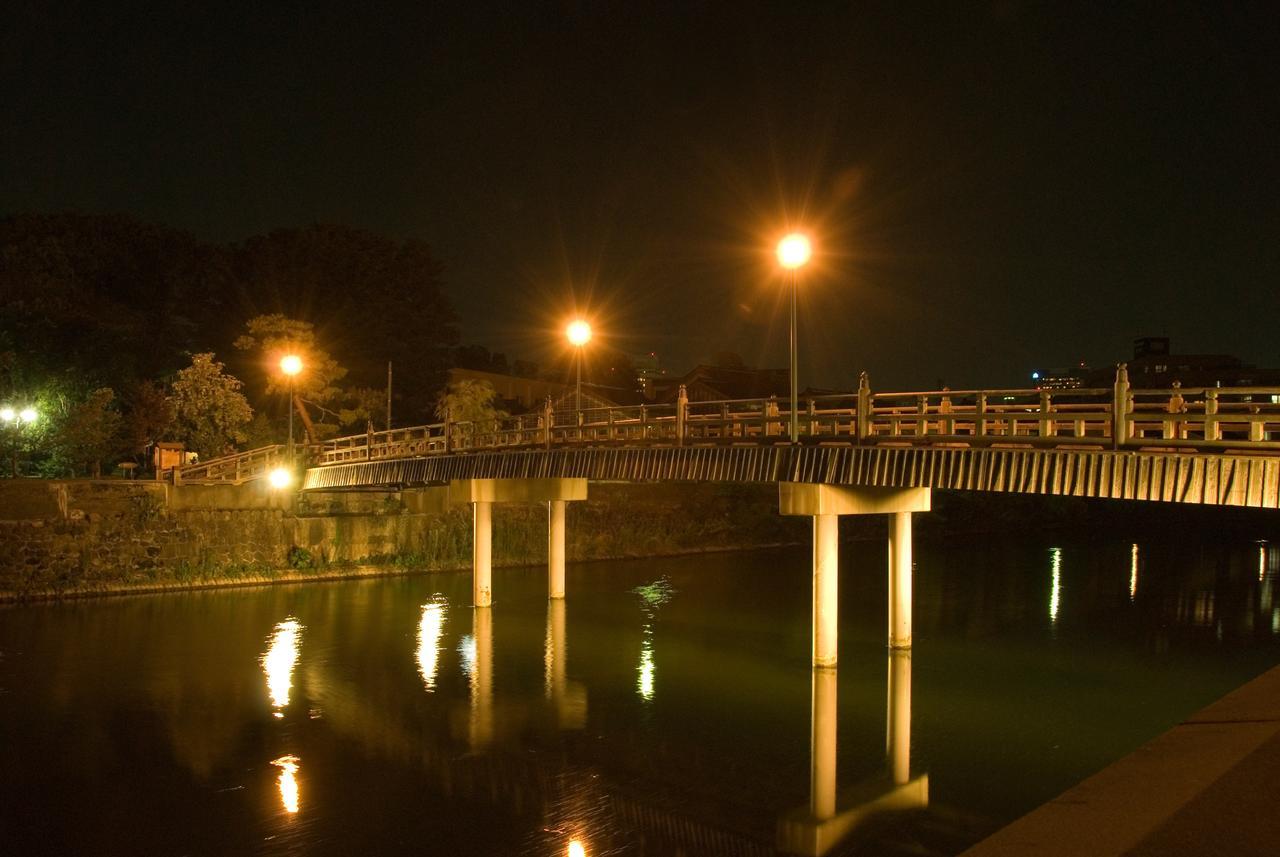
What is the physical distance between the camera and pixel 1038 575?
154ft

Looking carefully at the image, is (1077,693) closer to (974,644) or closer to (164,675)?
(974,644)

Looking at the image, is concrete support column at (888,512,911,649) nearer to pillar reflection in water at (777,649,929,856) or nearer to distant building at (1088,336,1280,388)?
pillar reflection in water at (777,649,929,856)

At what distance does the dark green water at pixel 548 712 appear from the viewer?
15.3 m

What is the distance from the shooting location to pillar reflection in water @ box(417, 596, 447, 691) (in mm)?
25953

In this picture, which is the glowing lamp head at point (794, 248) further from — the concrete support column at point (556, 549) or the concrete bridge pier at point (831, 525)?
the concrete support column at point (556, 549)

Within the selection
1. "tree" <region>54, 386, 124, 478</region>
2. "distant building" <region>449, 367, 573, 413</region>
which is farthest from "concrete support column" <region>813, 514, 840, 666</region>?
"distant building" <region>449, 367, 573, 413</region>

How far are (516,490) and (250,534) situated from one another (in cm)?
1282

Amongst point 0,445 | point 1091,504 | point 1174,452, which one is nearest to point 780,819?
point 1174,452

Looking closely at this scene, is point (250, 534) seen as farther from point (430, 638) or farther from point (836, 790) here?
point (836, 790)

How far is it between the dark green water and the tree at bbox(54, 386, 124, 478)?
10.0 m

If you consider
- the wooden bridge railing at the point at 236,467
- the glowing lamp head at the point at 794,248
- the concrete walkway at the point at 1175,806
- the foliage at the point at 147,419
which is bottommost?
the concrete walkway at the point at 1175,806

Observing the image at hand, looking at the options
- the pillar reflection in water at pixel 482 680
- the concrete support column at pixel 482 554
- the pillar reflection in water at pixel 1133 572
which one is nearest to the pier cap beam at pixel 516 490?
the concrete support column at pixel 482 554

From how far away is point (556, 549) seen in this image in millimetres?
36688

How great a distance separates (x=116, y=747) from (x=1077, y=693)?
Result: 20.2 m
